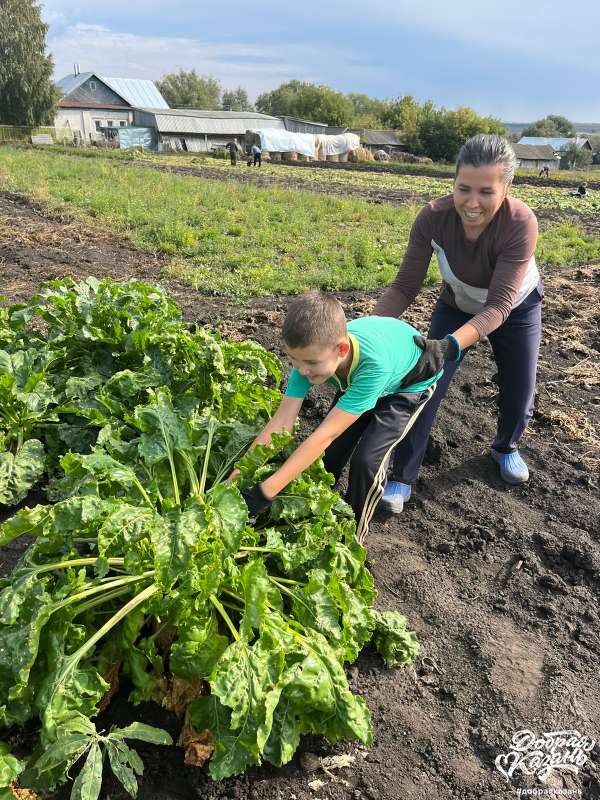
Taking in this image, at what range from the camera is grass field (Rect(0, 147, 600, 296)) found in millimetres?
8820

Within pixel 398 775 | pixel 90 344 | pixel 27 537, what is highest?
pixel 90 344

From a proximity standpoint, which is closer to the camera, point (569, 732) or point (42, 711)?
point (42, 711)

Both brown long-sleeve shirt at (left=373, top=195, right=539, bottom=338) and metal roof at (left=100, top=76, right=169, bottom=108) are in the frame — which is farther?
metal roof at (left=100, top=76, right=169, bottom=108)

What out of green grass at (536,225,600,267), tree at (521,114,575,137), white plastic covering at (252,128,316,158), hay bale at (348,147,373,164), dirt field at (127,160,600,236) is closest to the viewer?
green grass at (536,225,600,267)

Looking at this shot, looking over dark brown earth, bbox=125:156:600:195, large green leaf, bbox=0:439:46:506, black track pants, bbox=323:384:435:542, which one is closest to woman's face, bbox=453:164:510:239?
black track pants, bbox=323:384:435:542

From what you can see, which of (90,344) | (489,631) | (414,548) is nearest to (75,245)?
(90,344)

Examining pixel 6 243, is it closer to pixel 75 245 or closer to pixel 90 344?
pixel 75 245

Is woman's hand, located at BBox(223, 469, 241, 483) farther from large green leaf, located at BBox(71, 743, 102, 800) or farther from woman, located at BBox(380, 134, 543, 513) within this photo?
large green leaf, located at BBox(71, 743, 102, 800)

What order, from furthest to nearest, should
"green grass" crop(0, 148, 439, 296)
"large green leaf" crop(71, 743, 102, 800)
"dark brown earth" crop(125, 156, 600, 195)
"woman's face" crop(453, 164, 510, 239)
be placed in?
"dark brown earth" crop(125, 156, 600, 195)
"green grass" crop(0, 148, 439, 296)
"woman's face" crop(453, 164, 510, 239)
"large green leaf" crop(71, 743, 102, 800)

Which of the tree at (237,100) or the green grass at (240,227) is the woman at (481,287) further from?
the tree at (237,100)

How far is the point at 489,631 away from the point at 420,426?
4.04 ft

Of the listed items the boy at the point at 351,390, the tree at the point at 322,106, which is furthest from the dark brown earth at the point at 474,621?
the tree at the point at 322,106

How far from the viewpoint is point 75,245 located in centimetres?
1030

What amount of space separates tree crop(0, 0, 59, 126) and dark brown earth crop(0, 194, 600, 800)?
5295 cm
